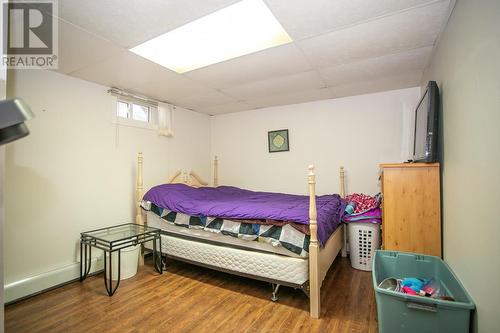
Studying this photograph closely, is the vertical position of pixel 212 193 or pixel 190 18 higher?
pixel 190 18

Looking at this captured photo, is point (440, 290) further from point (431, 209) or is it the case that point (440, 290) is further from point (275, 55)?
point (275, 55)

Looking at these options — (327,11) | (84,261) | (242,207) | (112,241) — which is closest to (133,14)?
(327,11)

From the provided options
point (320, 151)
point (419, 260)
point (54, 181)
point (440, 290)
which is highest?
point (320, 151)

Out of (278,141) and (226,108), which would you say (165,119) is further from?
(278,141)

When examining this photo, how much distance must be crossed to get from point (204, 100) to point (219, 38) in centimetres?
168

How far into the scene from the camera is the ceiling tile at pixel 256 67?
2.17 m

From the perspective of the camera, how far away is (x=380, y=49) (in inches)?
82.8

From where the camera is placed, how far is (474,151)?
1.26 m

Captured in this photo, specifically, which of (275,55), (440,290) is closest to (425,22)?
(275,55)

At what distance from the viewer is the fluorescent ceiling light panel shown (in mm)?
1702

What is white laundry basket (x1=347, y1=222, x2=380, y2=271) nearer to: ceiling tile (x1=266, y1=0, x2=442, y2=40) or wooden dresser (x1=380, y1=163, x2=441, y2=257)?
wooden dresser (x1=380, y1=163, x2=441, y2=257)

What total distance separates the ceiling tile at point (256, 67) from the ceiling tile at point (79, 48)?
79cm

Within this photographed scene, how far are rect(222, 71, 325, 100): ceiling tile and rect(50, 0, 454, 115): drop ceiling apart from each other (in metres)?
0.01

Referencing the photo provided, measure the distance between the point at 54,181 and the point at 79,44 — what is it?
1380 millimetres
